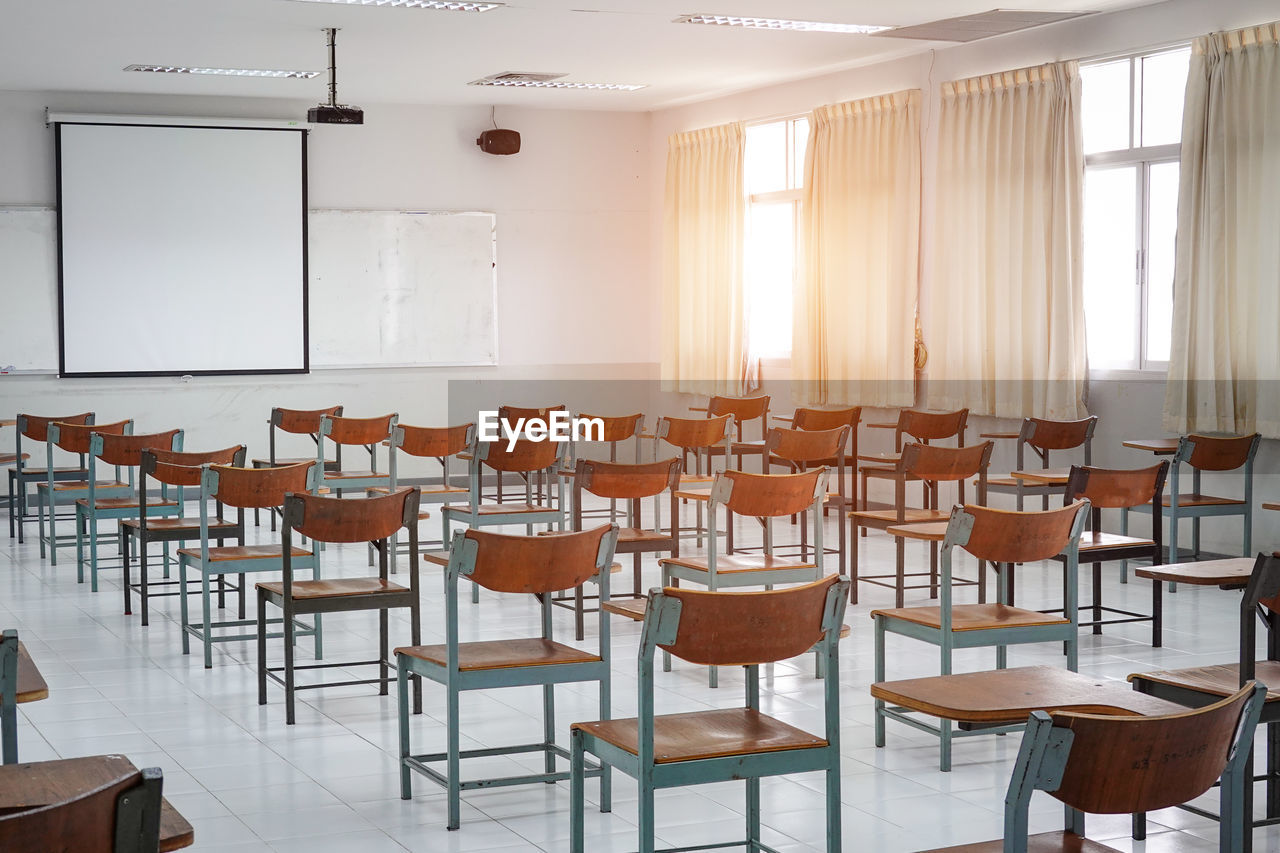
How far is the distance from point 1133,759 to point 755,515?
3.29 metres

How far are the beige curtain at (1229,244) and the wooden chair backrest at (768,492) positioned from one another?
123 inches

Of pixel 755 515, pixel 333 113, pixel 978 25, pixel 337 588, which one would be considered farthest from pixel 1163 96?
pixel 337 588

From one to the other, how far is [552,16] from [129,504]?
3.63m

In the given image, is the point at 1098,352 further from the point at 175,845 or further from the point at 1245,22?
the point at 175,845

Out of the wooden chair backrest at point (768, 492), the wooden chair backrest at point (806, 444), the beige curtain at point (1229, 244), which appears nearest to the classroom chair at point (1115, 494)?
the wooden chair backrest at point (768, 492)

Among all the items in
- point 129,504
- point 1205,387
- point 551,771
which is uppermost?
point 1205,387

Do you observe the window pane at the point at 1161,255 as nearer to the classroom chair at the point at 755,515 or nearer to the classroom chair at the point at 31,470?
the classroom chair at the point at 755,515

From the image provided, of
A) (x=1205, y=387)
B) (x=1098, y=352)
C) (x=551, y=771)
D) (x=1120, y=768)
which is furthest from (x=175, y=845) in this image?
(x=1098, y=352)

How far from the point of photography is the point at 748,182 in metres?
11.4

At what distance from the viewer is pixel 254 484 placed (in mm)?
5285

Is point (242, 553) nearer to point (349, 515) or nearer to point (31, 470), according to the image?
point (349, 515)

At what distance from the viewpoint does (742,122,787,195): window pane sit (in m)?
11.1

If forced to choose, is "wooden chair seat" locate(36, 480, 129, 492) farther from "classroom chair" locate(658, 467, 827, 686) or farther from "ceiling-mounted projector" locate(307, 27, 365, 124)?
"classroom chair" locate(658, 467, 827, 686)

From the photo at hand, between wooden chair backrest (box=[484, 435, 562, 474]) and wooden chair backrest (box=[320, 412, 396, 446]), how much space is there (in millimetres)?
1379
